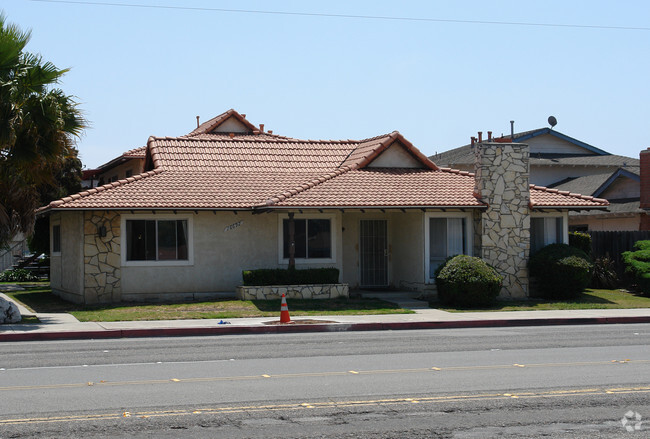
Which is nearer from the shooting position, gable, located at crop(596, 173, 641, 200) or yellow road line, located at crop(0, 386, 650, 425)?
yellow road line, located at crop(0, 386, 650, 425)

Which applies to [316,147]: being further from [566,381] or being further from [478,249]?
[566,381]

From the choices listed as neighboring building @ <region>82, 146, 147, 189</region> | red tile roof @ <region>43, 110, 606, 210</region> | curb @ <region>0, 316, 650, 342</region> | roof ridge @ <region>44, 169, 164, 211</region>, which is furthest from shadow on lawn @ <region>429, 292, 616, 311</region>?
neighboring building @ <region>82, 146, 147, 189</region>

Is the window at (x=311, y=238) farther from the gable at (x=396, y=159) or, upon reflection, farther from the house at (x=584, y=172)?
the house at (x=584, y=172)

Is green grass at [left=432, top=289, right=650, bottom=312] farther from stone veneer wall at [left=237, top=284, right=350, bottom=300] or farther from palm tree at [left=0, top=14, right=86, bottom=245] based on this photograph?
palm tree at [left=0, top=14, right=86, bottom=245]

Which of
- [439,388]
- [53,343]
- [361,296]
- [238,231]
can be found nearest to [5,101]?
[53,343]

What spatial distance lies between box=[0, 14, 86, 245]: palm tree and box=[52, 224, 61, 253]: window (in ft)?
20.1

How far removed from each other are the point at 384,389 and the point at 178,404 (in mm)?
2590

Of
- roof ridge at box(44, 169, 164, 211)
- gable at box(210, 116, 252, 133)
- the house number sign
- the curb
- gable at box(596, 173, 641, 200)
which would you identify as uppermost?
gable at box(210, 116, 252, 133)

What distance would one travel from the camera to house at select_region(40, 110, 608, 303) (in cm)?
2317

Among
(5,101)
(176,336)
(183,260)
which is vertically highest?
(5,101)

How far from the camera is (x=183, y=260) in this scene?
2395 cm

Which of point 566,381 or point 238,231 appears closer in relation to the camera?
point 566,381

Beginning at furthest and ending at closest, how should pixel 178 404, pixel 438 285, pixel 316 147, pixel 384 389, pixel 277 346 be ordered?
pixel 316 147
pixel 438 285
pixel 277 346
pixel 384 389
pixel 178 404

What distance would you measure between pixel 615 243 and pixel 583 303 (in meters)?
6.08
